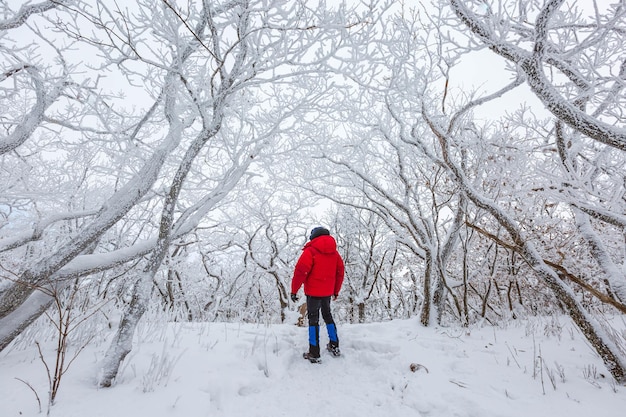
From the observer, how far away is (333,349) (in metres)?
4.26

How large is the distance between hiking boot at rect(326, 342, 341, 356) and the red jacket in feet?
2.35

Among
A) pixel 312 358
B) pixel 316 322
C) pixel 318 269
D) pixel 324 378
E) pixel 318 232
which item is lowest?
pixel 324 378

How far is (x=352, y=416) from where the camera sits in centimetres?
285

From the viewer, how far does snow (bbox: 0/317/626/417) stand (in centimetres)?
256

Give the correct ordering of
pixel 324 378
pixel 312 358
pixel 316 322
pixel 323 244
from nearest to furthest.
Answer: pixel 324 378 → pixel 312 358 → pixel 316 322 → pixel 323 244

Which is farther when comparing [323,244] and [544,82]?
[323,244]

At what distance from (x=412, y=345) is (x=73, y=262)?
172 inches

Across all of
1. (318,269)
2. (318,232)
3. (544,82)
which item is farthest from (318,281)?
(544,82)

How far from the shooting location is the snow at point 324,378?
101 inches

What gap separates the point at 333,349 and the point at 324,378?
Answer: 625mm

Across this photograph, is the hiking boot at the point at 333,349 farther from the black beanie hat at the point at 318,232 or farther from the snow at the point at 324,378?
the black beanie hat at the point at 318,232

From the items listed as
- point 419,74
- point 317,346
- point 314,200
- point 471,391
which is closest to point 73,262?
point 317,346

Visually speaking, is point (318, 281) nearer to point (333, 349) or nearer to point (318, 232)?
point (318, 232)

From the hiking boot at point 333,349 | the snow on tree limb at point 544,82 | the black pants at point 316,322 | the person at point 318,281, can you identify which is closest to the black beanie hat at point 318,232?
the person at point 318,281
